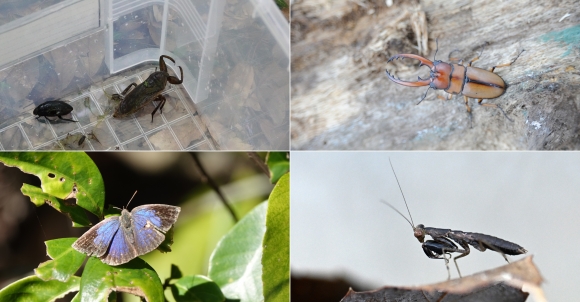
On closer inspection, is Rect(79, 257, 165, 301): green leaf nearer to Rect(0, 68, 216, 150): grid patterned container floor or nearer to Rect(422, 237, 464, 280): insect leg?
Rect(0, 68, 216, 150): grid patterned container floor

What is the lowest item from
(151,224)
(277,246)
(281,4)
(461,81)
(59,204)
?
(277,246)

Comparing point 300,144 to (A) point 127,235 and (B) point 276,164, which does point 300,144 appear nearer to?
(B) point 276,164

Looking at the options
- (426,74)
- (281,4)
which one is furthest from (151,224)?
(426,74)

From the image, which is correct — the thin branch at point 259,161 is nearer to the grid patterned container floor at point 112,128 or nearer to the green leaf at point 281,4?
the grid patterned container floor at point 112,128

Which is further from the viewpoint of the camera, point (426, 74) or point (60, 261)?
point (426, 74)

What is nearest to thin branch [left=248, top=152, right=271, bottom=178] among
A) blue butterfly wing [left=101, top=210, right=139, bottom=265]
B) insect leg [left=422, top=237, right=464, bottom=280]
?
blue butterfly wing [left=101, top=210, right=139, bottom=265]

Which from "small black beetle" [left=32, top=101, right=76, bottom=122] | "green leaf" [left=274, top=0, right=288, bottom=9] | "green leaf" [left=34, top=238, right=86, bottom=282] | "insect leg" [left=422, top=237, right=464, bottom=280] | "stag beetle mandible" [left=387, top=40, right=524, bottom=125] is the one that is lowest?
"insect leg" [left=422, top=237, right=464, bottom=280]

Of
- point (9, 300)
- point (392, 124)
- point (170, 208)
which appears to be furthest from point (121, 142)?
point (392, 124)
